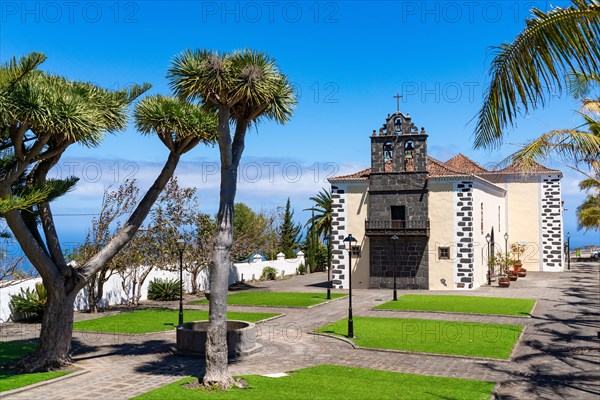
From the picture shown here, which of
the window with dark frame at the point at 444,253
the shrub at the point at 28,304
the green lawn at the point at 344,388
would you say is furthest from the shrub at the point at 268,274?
the green lawn at the point at 344,388

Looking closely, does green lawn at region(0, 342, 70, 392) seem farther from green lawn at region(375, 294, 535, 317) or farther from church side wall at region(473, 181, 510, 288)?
church side wall at region(473, 181, 510, 288)

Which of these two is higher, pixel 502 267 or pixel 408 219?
pixel 408 219

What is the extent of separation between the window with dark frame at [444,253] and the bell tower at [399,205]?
0.78m

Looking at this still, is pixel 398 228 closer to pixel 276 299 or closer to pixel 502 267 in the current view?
pixel 276 299

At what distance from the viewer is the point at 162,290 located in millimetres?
28172

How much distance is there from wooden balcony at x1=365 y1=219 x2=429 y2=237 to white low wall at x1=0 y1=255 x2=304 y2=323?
9.22 metres

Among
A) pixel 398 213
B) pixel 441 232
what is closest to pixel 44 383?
pixel 398 213

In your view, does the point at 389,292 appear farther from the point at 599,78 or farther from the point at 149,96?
the point at 599,78

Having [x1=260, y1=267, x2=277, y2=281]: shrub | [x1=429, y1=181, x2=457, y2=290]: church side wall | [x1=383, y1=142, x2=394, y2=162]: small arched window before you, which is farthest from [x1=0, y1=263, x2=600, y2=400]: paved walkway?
[x1=260, y1=267, x2=277, y2=281]: shrub

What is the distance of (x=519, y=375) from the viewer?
1268 cm

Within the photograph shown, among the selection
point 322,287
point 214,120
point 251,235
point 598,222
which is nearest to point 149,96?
point 214,120

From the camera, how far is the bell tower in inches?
1225

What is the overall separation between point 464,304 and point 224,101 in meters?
16.7

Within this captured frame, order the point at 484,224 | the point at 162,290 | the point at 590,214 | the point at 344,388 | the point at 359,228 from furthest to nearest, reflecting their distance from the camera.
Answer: the point at 590,214
the point at 484,224
the point at 359,228
the point at 162,290
the point at 344,388
